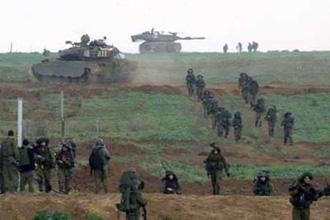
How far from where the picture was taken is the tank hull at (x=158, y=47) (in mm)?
90438

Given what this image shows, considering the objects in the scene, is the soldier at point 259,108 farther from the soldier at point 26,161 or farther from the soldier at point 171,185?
the soldier at point 26,161

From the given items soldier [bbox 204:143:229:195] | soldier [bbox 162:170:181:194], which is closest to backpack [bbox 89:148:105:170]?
soldier [bbox 162:170:181:194]

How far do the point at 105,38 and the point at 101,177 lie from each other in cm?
3577

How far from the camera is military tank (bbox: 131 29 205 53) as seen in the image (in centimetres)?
8894

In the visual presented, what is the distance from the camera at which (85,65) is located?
54.4 metres

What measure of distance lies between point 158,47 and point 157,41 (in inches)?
30.6

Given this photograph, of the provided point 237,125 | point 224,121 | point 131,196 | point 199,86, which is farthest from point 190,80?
point 131,196

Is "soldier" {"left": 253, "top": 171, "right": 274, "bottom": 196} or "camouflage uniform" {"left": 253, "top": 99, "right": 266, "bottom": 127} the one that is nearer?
"soldier" {"left": 253, "top": 171, "right": 274, "bottom": 196}

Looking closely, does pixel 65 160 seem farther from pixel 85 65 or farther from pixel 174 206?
pixel 85 65

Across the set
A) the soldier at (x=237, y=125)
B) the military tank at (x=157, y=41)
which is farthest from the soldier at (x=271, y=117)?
the military tank at (x=157, y=41)

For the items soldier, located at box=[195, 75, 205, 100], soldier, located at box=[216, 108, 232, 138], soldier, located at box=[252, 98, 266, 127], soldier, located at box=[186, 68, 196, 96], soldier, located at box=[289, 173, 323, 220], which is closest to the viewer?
soldier, located at box=[289, 173, 323, 220]

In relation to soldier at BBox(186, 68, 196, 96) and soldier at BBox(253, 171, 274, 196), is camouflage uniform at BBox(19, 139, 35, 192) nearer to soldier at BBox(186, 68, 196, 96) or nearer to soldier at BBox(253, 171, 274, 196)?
soldier at BBox(253, 171, 274, 196)

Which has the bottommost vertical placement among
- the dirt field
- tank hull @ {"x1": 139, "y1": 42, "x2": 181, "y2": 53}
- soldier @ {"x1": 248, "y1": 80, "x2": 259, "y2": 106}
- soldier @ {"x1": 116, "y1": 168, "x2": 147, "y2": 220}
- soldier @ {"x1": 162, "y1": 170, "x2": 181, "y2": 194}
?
the dirt field

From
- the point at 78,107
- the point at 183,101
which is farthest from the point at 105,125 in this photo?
the point at 183,101
